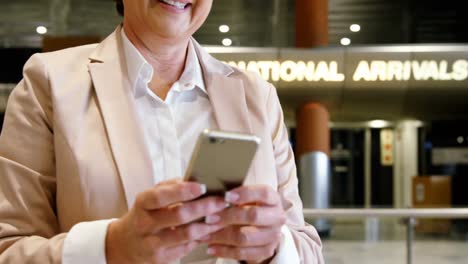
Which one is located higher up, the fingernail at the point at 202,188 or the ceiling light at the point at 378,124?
the fingernail at the point at 202,188

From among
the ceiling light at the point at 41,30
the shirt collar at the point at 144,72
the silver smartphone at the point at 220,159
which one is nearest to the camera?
the silver smartphone at the point at 220,159

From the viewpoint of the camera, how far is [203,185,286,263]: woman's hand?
0.79 m

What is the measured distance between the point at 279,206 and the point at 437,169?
12.9 meters

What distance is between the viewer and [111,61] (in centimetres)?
109

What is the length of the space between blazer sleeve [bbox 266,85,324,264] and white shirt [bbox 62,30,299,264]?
73 millimetres

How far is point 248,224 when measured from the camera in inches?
32.5

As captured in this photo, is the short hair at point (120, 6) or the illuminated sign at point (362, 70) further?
the illuminated sign at point (362, 70)

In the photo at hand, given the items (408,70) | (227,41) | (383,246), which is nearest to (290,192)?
(383,246)

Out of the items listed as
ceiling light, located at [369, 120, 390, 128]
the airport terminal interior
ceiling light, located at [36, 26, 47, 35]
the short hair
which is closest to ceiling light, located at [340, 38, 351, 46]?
the airport terminal interior

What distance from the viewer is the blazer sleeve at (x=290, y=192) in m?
1.10

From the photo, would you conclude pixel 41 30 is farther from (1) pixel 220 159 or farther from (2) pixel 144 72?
(1) pixel 220 159

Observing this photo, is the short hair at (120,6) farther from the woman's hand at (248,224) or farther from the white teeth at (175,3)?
the woman's hand at (248,224)

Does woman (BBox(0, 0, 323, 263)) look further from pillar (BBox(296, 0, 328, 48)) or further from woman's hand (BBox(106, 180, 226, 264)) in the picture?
pillar (BBox(296, 0, 328, 48))

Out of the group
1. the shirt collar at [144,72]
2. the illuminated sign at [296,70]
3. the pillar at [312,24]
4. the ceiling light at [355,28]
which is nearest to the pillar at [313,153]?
the illuminated sign at [296,70]
